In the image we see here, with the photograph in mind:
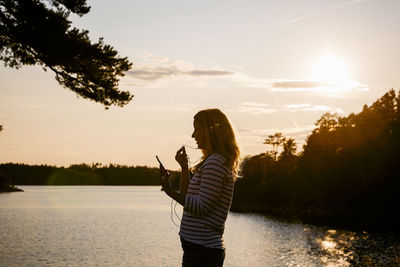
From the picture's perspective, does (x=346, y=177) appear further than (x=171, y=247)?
Yes

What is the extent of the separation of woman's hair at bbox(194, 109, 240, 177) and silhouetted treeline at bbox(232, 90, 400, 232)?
4678cm

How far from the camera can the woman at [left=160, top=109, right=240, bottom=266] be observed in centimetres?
368

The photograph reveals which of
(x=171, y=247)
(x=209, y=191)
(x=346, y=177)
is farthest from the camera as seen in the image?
(x=346, y=177)

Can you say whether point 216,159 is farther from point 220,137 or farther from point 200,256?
point 200,256

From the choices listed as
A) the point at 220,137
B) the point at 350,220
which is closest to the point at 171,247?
the point at 350,220

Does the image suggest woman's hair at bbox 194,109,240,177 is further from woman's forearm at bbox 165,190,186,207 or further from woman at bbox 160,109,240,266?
woman's forearm at bbox 165,190,186,207

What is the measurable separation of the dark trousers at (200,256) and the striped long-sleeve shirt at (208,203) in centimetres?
4

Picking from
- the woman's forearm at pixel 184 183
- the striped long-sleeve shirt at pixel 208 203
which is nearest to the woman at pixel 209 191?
the striped long-sleeve shirt at pixel 208 203

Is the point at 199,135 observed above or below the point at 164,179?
above

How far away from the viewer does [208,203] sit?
366 cm

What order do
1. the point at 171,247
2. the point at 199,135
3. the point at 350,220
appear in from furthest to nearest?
the point at 350,220
the point at 171,247
the point at 199,135

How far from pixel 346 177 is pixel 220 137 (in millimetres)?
60842

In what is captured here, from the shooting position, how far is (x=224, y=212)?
383 centimetres

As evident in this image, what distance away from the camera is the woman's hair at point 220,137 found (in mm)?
3801
